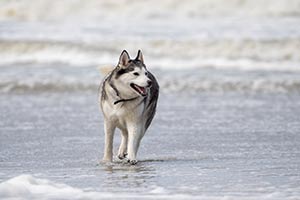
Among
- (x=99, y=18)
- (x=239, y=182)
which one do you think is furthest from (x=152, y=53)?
(x=239, y=182)

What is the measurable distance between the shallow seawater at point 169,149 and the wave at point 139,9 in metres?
14.8

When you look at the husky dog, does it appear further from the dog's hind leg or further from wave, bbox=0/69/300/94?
wave, bbox=0/69/300/94

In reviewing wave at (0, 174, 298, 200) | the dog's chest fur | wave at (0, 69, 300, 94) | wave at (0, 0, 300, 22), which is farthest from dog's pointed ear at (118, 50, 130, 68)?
wave at (0, 0, 300, 22)

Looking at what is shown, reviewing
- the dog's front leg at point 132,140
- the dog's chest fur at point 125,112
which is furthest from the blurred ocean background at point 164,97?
the dog's chest fur at point 125,112

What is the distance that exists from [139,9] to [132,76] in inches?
881

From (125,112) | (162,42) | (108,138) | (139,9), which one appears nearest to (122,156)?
(108,138)

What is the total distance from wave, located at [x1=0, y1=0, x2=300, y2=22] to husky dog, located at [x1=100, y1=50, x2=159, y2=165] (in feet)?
68.3

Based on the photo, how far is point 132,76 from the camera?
8.74 metres

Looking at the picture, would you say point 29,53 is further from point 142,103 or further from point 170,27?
point 142,103

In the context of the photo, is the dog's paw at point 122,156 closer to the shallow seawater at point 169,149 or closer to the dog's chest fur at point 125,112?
the shallow seawater at point 169,149

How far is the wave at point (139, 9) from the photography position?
1180 inches

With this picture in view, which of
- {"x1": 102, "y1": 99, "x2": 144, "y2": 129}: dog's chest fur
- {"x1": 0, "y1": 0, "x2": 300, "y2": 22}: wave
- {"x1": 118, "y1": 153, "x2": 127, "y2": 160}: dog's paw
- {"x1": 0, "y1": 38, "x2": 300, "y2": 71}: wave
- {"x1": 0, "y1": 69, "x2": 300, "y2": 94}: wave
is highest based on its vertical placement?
{"x1": 0, "y1": 0, "x2": 300, "y2": 22}: wave

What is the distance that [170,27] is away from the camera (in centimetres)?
2697

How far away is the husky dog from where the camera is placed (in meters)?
8.75
